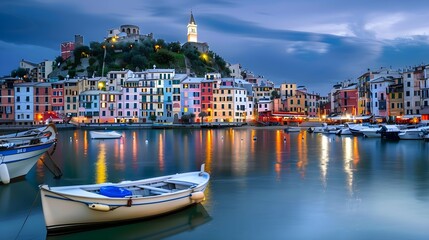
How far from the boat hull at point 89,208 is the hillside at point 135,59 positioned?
99599 mm

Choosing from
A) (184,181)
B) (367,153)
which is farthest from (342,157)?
(184,181)

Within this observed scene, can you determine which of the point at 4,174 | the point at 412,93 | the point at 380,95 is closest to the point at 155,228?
the point at 4,174

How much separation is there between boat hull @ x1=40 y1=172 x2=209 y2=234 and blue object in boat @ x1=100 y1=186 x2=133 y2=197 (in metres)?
0.48

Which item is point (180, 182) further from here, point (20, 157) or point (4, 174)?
point (20, 157)

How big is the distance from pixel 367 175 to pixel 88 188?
16613 mm

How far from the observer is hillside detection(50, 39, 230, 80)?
118 metres

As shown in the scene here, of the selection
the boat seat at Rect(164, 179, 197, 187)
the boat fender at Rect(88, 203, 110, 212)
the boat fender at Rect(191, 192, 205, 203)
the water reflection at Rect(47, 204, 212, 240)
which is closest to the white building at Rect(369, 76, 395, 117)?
the boat seat at Rect(164, 179, 197, 187)

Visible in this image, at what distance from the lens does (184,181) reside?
1582 cm

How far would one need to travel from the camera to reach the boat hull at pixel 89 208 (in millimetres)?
11695

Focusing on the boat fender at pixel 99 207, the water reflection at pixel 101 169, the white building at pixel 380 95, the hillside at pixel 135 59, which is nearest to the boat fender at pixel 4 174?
the water reflection at pixel 101 169

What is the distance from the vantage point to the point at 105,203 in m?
12.2

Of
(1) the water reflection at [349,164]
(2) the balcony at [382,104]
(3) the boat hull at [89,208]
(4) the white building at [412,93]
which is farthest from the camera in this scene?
(2) the balcony at [382,104]

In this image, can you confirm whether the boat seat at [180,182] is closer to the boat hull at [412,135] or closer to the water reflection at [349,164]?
the water reflection at [349,164]

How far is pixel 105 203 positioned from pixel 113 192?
841 mm
